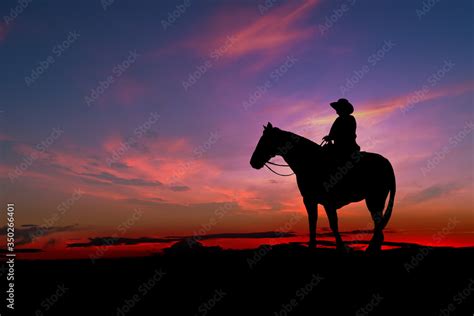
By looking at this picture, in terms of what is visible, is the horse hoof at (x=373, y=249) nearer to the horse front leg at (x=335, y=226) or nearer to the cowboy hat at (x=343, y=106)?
the horse front leg at (x=335, y=226)

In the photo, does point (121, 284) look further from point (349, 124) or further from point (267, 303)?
point (349, 124)

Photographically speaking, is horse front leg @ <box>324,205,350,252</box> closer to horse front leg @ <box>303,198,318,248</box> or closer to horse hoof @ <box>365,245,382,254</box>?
horse front leg @ <box>303,198,318,248</box>

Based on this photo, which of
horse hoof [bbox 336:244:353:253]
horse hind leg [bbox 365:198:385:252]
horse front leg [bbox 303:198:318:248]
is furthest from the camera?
horse hind leg [bbox 365:198:385:252]

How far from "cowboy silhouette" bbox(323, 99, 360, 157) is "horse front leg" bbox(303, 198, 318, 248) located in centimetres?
147

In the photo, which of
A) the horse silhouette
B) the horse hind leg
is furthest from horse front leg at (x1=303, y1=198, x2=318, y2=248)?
the horse hind leg

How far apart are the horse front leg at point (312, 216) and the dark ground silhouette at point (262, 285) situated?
1.08ft

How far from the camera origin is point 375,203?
38.7ft

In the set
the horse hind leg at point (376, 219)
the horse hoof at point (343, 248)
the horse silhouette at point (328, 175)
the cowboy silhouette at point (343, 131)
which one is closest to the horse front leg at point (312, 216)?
the horse silhouette at point (328, 175)

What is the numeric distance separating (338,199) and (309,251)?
1.63 m

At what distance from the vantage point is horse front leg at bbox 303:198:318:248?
1078 centimetres

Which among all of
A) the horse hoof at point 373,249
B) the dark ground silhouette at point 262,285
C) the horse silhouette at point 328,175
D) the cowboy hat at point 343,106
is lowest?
the dark ground silhouette at point 262,285

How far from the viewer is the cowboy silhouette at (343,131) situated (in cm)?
1117

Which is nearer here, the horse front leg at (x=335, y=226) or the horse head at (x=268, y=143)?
the horse front leg at (x=335, y=226)

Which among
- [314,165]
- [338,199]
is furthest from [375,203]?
[314,165]
